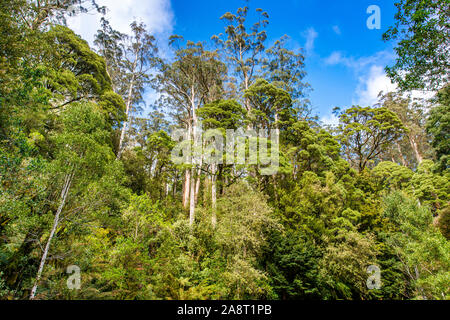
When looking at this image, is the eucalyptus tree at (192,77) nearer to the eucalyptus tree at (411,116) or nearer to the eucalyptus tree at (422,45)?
the eucalyptus tree at (422,45)

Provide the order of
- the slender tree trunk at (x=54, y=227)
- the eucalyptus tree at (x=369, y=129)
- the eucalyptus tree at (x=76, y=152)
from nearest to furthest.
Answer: the slender tree trunk at (x=54, y=227) → the eucalyptus tree at (x=76, y=152) → the eucalyptus tree at (x=369, y=129)

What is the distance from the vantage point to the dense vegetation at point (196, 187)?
19.4ft

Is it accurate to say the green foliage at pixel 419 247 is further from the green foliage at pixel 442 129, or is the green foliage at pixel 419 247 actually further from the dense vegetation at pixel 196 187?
the green foliage at pixel 442 129

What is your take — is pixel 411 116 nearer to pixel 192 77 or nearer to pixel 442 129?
pixel 442 129

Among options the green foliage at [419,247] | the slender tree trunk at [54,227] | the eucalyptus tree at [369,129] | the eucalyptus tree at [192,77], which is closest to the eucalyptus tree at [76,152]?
the slender tree trunk at [54,227]

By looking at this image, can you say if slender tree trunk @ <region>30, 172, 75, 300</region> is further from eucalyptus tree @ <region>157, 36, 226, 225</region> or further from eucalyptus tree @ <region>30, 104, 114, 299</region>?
eucalyptus tree @ <region>157, 36, 226, 225</region>

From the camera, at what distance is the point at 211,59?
1599 centimetres

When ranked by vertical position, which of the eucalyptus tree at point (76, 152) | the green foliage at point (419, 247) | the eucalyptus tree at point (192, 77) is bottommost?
the green foliage at point (419, 247)

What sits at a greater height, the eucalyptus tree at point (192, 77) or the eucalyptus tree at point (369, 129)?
the eucalyptus tree at point (192, 77)

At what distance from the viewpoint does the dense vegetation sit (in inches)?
233

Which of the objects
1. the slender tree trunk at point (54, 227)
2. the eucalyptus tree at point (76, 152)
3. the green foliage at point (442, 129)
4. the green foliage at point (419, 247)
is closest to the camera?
the slender tree trunk at point (54, 227)

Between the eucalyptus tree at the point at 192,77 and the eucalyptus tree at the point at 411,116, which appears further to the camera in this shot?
the eucalyptus tree at the point at 411,116

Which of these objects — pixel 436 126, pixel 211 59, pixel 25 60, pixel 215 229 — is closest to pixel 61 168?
pixel 25 60

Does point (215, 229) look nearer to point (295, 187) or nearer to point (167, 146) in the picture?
point (295, 187)
